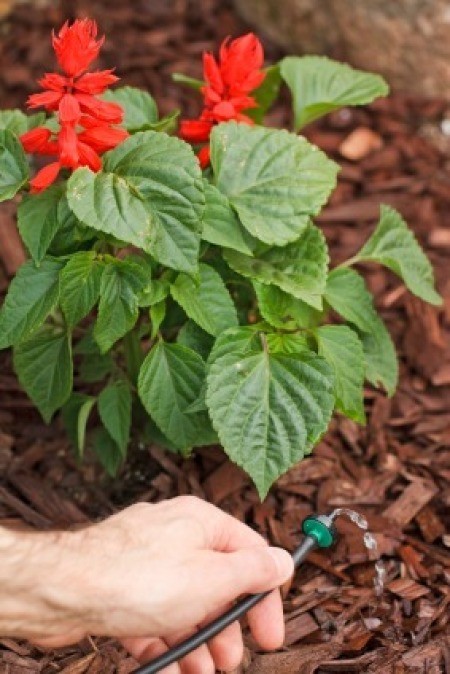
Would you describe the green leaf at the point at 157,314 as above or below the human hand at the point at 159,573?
above

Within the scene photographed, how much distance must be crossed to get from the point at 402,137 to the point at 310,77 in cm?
107

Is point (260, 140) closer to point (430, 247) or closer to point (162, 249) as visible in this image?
point (162, 249)

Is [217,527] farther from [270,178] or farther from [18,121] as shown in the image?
[18,121]

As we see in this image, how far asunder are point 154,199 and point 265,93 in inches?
26.4

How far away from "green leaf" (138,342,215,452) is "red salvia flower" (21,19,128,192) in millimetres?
398

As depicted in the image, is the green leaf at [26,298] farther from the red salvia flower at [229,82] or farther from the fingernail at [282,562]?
the fingernail at [282,562]

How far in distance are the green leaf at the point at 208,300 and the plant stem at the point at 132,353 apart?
0.19 m

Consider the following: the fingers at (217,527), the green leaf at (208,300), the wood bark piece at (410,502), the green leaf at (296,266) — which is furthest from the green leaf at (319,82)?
the fingers at (217,527)

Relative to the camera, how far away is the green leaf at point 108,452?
2480 mm

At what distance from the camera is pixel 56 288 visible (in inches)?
82.0

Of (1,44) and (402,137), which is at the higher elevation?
(1,44)

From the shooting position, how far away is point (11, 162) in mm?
2053

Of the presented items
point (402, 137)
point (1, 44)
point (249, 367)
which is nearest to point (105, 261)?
point (249, 367)

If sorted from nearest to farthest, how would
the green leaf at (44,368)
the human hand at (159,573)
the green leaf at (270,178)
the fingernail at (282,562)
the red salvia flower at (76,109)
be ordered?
the human hand at (159,573) < the fingernail at (282,562) < the red salvia flower at (76,109) < the green leaf at (270,178) < the green leaf at (44,368)
